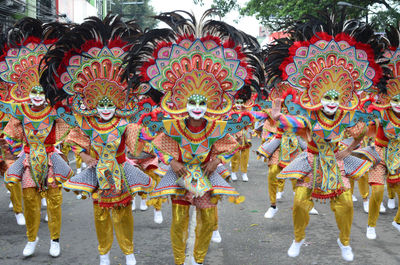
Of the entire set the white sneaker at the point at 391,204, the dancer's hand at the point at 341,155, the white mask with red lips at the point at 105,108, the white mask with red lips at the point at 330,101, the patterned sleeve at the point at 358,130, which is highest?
the white mask with red lips at the point at 330,101

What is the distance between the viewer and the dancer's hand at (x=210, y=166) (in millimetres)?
4922

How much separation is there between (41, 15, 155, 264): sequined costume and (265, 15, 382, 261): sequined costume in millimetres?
1827

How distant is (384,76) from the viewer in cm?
599

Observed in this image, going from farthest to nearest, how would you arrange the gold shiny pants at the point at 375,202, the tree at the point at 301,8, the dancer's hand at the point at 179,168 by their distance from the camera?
the tree at the point at 301,8
the gold shiny pants at the point at 375,202
the dancer's hand at the point at 179,168

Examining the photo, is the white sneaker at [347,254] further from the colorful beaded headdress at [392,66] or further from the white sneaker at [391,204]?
the white sneaker at [391,204]

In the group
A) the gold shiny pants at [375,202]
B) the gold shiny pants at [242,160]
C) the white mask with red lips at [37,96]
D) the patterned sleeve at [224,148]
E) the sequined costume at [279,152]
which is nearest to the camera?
the patterned sleeve at [224,148]

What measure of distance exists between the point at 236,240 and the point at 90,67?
3.06m

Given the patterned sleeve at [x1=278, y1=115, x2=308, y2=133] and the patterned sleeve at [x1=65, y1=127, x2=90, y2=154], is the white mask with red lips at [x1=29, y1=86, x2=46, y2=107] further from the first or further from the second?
the patterned sleeve at [x1=278, y1=115, x2=308, y2=133]

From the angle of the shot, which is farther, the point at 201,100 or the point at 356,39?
the point at 356,39

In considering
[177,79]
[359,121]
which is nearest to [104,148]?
[177,79]

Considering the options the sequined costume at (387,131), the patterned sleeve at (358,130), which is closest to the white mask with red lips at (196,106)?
the patterned sleeve at (358,130)

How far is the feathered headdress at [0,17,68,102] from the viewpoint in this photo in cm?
612

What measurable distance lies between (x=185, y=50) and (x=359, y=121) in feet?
7.92

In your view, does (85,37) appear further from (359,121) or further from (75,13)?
(75,13)
